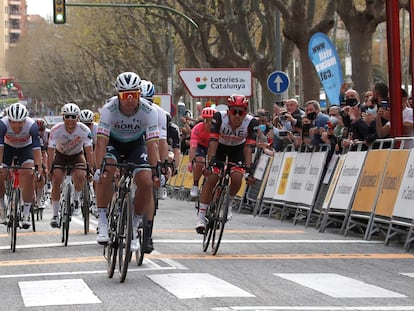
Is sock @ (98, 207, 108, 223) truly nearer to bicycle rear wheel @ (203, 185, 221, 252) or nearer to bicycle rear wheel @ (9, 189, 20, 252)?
bicycle rear wheel @ (203, 185, 221, 252)

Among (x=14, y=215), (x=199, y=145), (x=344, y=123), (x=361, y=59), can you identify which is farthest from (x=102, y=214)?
(x=361, y=59)

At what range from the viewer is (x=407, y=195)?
16.1 metres

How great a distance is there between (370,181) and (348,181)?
916 mm

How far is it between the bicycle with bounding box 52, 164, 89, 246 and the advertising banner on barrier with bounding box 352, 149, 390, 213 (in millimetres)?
4111

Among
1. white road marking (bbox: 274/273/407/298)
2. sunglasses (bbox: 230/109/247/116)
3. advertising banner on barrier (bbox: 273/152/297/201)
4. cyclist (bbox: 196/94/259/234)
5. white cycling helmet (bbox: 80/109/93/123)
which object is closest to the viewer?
white road marking (bbox: 274/273/407/298)

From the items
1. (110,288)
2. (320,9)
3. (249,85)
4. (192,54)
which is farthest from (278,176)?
(320,9)

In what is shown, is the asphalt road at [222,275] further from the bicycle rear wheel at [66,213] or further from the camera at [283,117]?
the camera at [283,117]

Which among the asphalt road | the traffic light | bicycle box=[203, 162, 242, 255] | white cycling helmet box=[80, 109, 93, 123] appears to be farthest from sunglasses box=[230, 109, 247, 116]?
the traffic light

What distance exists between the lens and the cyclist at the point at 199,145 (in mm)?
19453

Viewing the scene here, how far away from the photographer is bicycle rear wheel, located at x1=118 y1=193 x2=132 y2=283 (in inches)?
470

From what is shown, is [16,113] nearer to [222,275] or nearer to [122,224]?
[122,224]

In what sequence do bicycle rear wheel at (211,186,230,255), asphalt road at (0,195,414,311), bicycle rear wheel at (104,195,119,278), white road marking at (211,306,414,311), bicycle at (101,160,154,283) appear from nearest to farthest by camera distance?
white road marking at (211,306,414,311) < asphalt road at (0,195,414,311) < bicycle at (101,160,154,283) < bicycle rear wheel at (104,195,119,278) < bicycle rear wheel at (211,186,230,255)

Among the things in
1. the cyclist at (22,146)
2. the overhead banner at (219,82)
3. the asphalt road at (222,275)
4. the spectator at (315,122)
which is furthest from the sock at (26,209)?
the overhead banner at (219,82)

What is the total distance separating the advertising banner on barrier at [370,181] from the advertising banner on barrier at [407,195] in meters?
0.92
